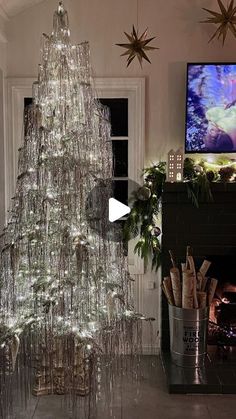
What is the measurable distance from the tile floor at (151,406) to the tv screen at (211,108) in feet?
6.69

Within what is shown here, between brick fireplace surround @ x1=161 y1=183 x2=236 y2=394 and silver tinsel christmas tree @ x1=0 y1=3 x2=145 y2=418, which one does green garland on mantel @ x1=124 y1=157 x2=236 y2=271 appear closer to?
brick fireplace surround @ x1=161 y1=183 x2=236 y2=394

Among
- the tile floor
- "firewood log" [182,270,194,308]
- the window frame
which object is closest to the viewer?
the tile floor

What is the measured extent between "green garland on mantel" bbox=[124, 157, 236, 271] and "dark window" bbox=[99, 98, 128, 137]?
0.45m

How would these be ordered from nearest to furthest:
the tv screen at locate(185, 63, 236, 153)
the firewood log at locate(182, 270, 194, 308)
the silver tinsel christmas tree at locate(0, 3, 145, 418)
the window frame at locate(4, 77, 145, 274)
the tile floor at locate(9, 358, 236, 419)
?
the silver tinsel christmas tree at locate(0, 3, 145, 418) < the tile floor at locate(9, 358, 236, 419) < the firewood log at locate(182, 270, 194, 308) < the tv screen at locate(185, 63, 236, 153) < the window frame at locate(4, 77, 145, 274)

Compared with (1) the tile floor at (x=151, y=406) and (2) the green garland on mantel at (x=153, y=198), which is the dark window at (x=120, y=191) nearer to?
(2) the green garland on mantel at (x=153, y=198)

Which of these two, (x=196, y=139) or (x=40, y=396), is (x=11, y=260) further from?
(x=196, y=139)

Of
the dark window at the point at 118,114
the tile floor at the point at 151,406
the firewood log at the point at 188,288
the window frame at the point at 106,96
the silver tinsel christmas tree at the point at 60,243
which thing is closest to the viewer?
the silver tinsel christmas tree at the point at 60,243

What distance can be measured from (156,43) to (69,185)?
6.03ft

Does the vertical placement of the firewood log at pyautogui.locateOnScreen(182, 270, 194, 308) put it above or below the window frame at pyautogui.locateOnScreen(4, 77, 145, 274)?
below

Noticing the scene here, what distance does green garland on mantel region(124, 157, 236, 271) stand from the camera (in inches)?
181

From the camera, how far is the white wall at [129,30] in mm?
4625

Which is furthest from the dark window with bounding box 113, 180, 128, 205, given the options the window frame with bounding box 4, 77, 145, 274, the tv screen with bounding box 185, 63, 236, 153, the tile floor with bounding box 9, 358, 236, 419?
the tile floor with bounding box 9, 358, 236, 419

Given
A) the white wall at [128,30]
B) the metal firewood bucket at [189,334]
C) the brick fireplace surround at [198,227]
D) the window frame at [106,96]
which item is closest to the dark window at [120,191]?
the window frame at [106,96]

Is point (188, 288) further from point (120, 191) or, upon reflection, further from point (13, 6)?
point (13, 6)
